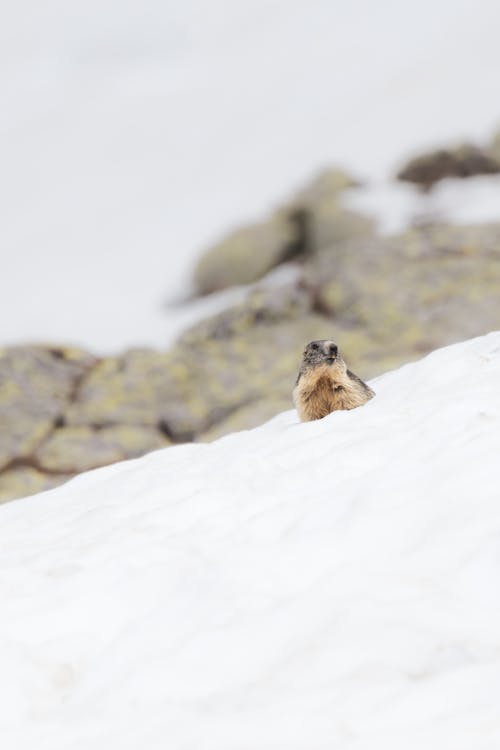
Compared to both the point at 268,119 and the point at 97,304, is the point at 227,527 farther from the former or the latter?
the point at 268,119

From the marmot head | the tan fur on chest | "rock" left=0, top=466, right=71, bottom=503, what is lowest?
"rock" left=0, top=466, right=71, bottom=503

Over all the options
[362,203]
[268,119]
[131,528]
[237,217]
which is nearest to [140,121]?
[268,119]

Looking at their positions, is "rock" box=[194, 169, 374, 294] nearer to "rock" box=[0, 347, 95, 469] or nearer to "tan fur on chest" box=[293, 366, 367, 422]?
"rock" box=[0, 347, 95, 469]

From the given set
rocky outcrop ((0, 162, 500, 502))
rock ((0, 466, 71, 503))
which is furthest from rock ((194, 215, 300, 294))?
rock ((0, 466, 71, 503))

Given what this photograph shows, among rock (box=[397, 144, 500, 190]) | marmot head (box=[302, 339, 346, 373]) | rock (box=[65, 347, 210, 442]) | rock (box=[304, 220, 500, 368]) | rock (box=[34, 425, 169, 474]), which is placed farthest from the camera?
rock (box=[397, 144, 500, 190])

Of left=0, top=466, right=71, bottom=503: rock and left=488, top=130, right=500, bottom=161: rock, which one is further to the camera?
left=488, top=130, right=500, bottom=161: rock

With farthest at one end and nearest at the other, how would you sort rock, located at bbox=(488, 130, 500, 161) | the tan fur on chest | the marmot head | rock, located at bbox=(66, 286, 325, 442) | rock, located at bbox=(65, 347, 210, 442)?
rock, located at bbox=(488, 130, 500, 161)
rock, located at bbox=(66, 286, 325, 442)
rock, located at bbox=(65, 347, 210, 442)
the marmot head
the tan fur on chest

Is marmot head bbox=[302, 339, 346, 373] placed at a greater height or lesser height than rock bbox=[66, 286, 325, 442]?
greater
